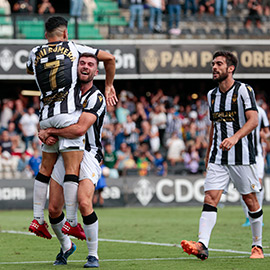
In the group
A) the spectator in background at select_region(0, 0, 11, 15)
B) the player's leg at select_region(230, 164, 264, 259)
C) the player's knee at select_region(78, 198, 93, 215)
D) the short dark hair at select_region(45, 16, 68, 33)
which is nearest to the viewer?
the player's knee at select_region(78, 198, 93, 215)

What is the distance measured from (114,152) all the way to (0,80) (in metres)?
5.45

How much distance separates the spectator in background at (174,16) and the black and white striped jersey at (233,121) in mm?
16776

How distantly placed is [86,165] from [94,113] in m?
0.52

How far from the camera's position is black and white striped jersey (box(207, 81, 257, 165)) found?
25.9 ft

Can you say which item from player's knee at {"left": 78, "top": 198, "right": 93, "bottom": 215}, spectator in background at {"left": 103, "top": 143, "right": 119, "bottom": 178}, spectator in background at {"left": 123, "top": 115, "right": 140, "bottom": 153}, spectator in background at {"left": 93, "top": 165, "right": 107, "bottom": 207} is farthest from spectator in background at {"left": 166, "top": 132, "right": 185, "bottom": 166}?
player's knee at {"left": 78, "top": 198, "right": 93, "bottom": 215}

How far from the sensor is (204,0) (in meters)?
26.0

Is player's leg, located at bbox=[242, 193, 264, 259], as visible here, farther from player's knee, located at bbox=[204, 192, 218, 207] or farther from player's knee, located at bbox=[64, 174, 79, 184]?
player's knee, located at bbox=[64, 174, 79, 184]

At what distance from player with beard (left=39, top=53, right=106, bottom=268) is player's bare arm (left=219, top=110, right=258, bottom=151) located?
4.43ft

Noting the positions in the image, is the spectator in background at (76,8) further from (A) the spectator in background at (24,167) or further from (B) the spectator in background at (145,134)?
(A) the spectator in background at (24,167)

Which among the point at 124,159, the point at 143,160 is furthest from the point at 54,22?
A: the point at 143,160

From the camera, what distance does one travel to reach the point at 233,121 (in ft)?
26.1

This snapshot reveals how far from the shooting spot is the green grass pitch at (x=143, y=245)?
7242mm

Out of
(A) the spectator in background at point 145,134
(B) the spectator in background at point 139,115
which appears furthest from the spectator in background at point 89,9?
(A) the spectator in background at point 145,134

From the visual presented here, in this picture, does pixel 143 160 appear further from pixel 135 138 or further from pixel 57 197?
pixel 57 197
